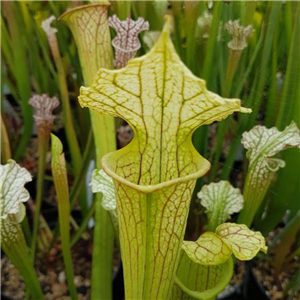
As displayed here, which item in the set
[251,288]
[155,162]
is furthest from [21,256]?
[251,288]

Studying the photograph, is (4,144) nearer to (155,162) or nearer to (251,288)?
(155,162)

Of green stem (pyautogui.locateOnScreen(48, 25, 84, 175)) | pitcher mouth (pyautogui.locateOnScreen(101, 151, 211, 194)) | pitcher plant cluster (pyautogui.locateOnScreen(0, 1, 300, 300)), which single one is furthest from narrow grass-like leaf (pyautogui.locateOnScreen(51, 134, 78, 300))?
green stem (pyautogui.locateOnScreen(48, 25, 84, 175))

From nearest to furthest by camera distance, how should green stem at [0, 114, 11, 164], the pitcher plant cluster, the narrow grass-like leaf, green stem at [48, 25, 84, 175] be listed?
the pitcher plant cluster
the narrow grass-like leaf
green stem at [0, 114, 11, 164]
green stem at [48, 25, 84, 175]

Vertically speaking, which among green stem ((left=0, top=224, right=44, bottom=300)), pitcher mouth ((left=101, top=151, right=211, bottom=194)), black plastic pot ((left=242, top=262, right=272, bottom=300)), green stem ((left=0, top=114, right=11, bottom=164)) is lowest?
black plastic pot ((left=242, top=262, right=272, bottom=300))

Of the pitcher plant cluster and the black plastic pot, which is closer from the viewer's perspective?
the pitcher plant cluster

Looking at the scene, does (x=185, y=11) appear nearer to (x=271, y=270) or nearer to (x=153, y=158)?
(x=153, y=158)

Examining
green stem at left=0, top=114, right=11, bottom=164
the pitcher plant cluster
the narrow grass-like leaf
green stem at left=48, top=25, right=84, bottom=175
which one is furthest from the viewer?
green stem at left=48, top=25, right=84, bottom=175

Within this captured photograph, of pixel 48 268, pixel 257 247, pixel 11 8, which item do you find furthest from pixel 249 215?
pixel 11 8

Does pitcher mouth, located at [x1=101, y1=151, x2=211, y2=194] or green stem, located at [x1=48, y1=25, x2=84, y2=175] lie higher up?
pitcher mouth, located at [x1=101, y1=151, x2=211, y2=194]

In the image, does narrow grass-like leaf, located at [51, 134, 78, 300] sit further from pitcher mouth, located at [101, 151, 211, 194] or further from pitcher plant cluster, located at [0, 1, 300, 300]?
pitcher mouth, located at [101, 151, 211, 194]
